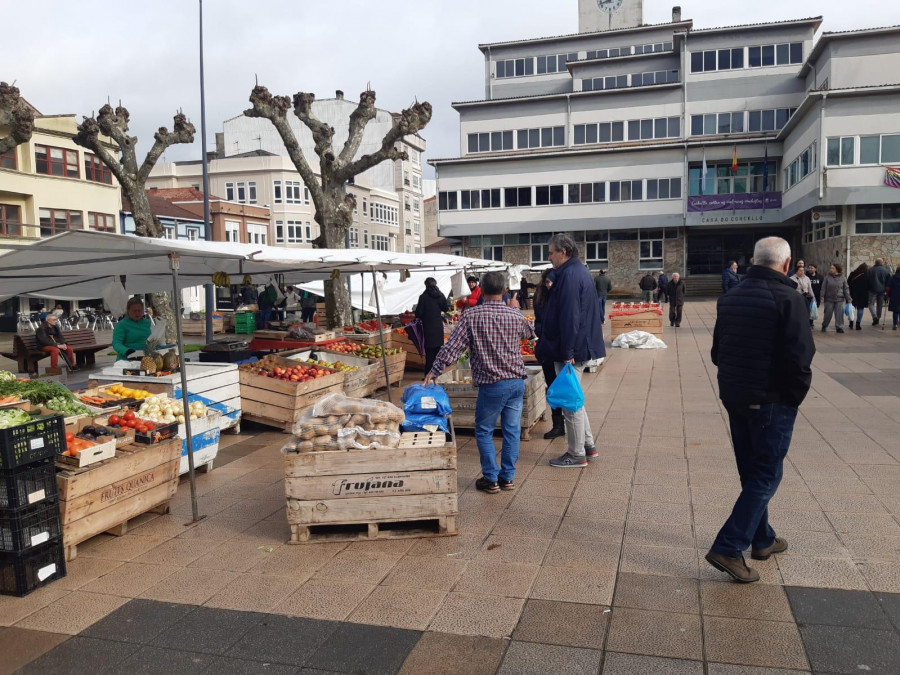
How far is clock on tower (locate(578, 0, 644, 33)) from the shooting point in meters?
54.2

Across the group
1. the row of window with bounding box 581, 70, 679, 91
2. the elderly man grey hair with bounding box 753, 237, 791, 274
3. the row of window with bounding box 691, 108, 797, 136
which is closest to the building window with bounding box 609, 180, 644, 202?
the row of window with bounding box 691, 108, 797, 136

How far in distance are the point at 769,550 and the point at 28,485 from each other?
459 cm

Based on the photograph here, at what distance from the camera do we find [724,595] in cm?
394

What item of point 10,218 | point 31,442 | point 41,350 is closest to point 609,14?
point 10,218

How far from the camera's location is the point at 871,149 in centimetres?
3039

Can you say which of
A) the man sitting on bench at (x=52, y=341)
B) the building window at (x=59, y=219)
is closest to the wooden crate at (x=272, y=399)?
the man sitting on bench at (x=52, y=341)

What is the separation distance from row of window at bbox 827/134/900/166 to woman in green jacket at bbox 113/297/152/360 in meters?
30.7

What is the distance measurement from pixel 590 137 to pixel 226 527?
4318 cm

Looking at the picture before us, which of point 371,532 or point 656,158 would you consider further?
point 656,158

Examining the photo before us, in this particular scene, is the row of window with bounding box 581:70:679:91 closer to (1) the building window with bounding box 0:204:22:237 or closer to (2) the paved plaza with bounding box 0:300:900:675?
(1) the building window with bounding box 0:204:22:237

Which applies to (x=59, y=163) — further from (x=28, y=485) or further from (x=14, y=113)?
(x=28, y=485)

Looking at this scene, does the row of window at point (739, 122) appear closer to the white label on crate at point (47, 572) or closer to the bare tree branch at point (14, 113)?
the bare tree branch at point (14, 113)

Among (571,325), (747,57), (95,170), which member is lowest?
(571,325)

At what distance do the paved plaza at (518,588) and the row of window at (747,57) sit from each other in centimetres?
4182
